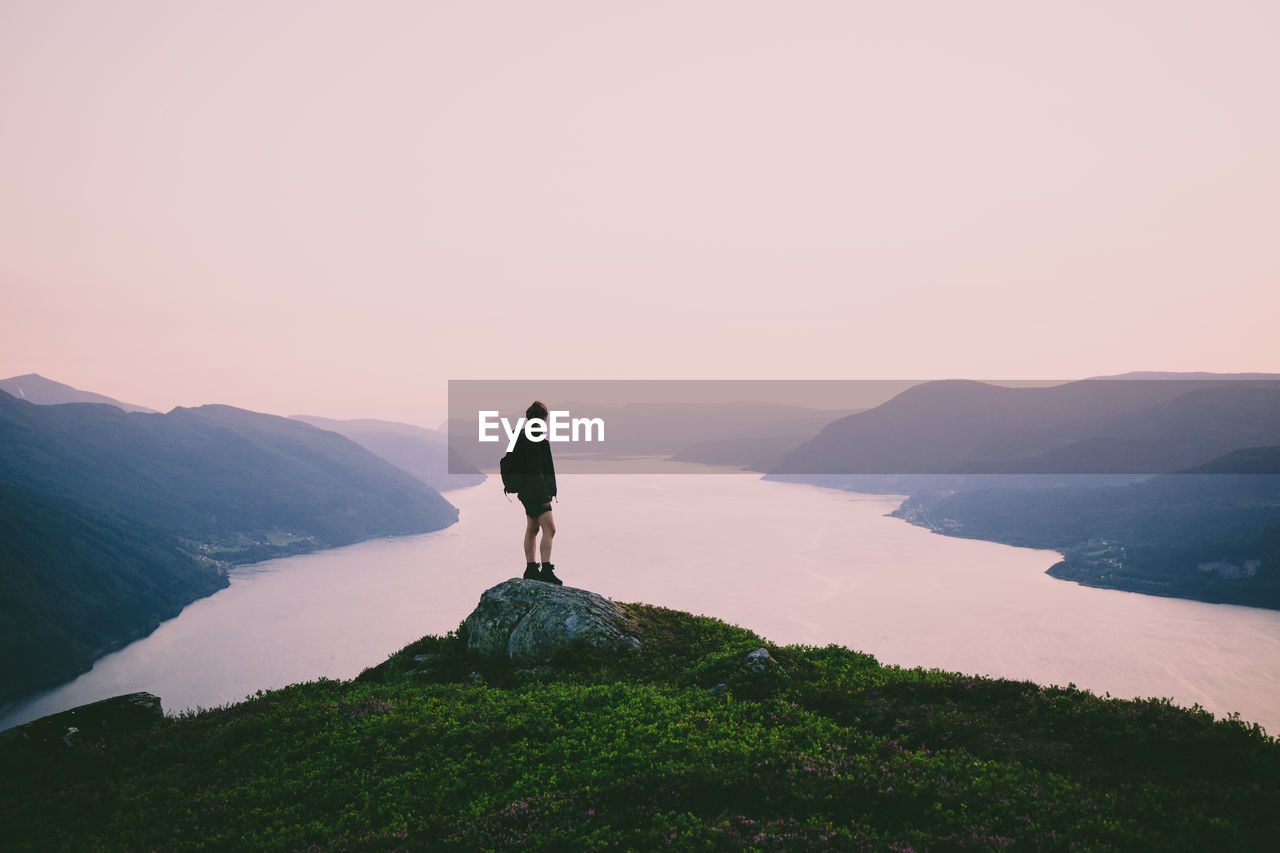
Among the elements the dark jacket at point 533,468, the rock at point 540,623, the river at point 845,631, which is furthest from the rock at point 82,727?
the river at point 845,631

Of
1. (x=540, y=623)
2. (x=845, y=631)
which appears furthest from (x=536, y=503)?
(x=845, y=631)

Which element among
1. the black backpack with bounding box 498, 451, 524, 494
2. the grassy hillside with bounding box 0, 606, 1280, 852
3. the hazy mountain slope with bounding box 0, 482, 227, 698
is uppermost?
the black backpack with bounding box 498, 451, 524, 494

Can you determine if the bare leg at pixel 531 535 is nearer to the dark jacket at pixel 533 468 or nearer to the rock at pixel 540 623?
the dark jacket at pixel 533 468

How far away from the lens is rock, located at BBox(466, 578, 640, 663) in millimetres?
17141

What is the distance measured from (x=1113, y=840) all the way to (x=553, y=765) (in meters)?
8.08

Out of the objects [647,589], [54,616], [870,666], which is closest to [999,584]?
[647,589]

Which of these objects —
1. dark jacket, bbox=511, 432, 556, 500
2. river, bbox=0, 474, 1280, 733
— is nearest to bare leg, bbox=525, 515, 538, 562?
dark jacket, bbox=511, 432, 556, 500

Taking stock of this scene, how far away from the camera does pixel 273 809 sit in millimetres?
10586

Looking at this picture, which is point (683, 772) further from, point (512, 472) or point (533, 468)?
point (512, 472)

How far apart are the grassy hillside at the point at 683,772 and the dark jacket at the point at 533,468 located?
5.56 metres

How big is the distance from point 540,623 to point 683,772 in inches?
323

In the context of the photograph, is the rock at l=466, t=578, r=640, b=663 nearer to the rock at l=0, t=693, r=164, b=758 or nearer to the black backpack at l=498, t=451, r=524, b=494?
the black backpack at l=498, t=451, r=524, b=494

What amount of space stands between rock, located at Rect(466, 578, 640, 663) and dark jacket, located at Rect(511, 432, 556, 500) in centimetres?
280

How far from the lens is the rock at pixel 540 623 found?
56.2 feet
